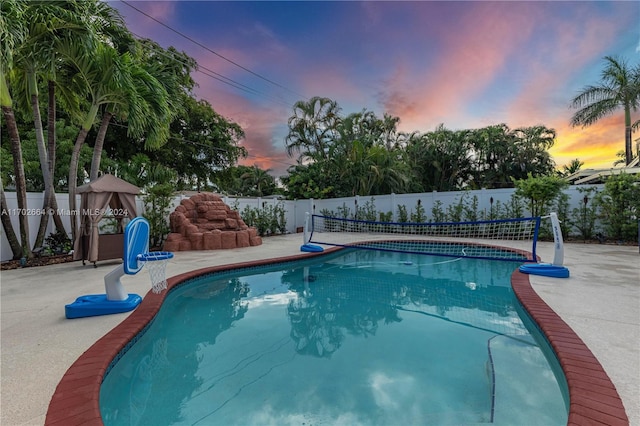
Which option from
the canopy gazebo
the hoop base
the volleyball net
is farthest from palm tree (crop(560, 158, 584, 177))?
the hoop base

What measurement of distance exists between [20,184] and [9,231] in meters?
1.15

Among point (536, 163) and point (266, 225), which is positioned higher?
point (536, 163)

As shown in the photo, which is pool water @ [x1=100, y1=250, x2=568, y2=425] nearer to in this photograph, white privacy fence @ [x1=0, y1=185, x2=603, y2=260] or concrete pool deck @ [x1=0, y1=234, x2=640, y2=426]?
concrete pool deck @ [x1=0, y1=234, x2=640, y2=426]

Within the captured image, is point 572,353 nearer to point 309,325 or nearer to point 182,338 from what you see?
point 309,325

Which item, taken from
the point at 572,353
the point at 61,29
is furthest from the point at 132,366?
the point at 61,29

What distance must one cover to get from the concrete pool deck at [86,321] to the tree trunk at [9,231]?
1067 millimetres

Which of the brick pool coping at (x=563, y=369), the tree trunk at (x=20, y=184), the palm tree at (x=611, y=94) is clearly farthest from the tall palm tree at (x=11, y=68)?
the palm tree at (x=611, y=94)

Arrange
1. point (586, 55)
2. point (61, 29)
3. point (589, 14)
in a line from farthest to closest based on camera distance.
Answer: point (586, 55)
point (589, 14)
point (61, 29)

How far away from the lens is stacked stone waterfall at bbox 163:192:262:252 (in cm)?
966

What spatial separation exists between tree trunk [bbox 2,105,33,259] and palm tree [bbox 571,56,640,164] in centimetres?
2332

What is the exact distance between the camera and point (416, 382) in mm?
2584

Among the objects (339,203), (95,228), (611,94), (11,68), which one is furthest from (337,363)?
(611,94)

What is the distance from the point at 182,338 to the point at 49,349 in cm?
120

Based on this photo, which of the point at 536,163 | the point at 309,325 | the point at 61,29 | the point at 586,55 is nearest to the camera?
the point at 309,325
